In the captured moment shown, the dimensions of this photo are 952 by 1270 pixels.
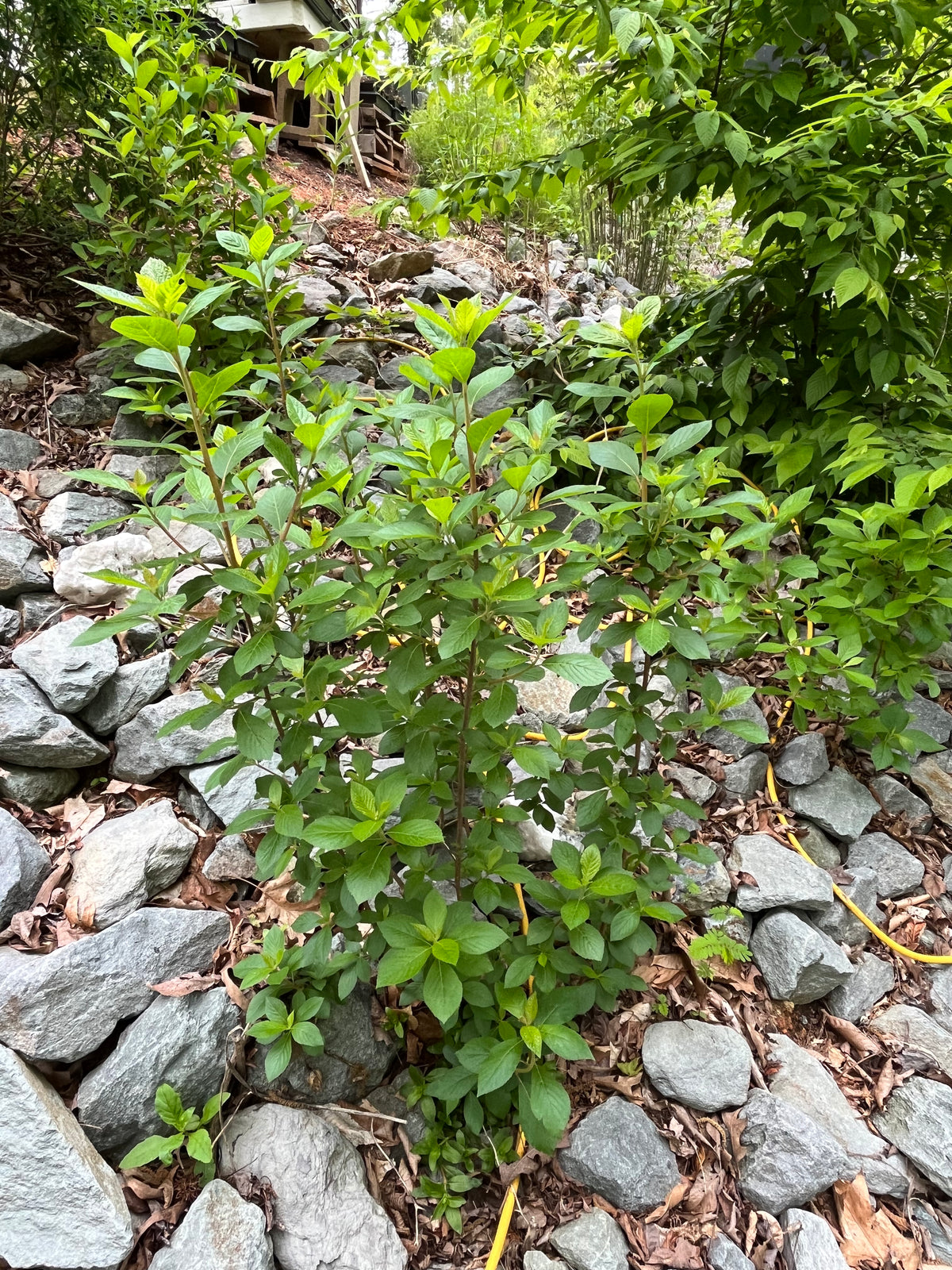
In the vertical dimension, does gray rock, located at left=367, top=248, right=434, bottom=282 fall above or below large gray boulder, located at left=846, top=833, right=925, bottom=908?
above

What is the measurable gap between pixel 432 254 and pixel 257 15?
11.1 ft

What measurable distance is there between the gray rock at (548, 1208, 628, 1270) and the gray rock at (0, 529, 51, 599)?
2160mm

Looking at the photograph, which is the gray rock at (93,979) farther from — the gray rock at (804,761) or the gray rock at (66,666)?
the gray rock at (804,761)

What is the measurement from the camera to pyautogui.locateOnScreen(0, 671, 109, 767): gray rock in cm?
173

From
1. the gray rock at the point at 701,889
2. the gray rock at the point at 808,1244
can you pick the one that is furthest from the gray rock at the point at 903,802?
the gray rock at the point at 808,1244

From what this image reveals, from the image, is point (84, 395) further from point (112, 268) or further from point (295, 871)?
point (295, 871)

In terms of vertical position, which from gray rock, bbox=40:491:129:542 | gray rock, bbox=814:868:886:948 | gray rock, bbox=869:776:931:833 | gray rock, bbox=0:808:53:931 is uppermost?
gray rock, bbox=40:491:129:542

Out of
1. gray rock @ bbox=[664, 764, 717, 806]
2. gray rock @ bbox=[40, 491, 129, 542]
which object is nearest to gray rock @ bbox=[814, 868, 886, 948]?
gray rock @ bbox=[664, 764, 717, 806]

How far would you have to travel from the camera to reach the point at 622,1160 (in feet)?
4.76

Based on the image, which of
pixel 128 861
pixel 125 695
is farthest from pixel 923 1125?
pixel 125 695

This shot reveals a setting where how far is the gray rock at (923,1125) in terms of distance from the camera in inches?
63.3

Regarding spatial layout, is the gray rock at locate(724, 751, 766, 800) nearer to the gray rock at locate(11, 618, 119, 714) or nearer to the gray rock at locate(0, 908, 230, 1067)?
the gray rock at locate(0, 908, 230, 1067)

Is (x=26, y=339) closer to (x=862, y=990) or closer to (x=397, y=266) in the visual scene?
(x=397, y=266)

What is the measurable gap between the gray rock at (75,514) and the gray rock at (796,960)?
2347 mm
